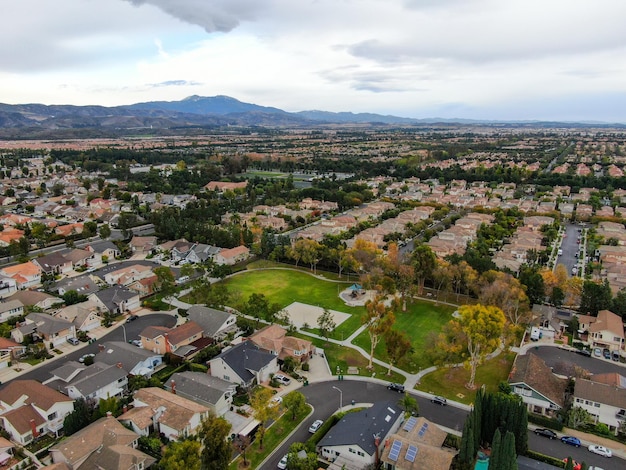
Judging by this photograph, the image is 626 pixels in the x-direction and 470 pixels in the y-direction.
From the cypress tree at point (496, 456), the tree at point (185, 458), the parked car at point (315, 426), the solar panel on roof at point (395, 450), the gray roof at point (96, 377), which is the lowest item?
the parked car at point (315, 426)

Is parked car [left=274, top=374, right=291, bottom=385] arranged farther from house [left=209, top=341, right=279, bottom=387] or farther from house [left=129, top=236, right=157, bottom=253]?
house [left=129, top=236, right=157, bottom=253]

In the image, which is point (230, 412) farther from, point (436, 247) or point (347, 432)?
point (436, 247)

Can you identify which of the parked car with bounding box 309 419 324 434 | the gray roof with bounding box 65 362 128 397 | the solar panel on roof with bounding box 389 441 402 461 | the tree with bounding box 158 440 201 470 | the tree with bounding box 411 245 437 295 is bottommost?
the parked car with bounding box 309 419 324 434

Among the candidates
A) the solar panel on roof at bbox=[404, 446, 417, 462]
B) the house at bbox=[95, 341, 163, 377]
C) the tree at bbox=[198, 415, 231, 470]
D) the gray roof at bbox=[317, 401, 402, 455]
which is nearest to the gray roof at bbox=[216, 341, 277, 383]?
the house at bbox=[95, 341, 163, 377]

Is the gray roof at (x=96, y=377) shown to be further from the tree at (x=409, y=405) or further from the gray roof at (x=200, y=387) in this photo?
the tree at (x=409, y=405)

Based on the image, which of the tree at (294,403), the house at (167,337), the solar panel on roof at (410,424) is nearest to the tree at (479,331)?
the solar panel on roof at (410,424)

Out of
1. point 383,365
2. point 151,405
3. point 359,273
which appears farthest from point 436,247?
point 151,405
